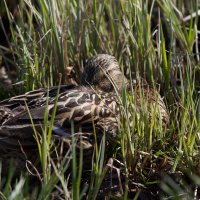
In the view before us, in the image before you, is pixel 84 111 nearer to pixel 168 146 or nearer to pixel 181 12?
pixel 168 146

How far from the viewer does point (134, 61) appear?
15.5 ft

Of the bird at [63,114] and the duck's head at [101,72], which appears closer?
the bird at [63,114]

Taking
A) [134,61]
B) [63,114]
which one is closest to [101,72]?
[134,61]

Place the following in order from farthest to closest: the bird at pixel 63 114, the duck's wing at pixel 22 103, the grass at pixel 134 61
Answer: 1. the duck's wing at pixel 22 103
2. the bird at pixel 63 114
3. the grass at pixel 134 61

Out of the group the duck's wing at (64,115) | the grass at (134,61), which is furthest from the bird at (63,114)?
the grass at (134,61)

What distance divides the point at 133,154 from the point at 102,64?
958 mm

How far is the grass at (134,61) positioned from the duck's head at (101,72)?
0.11 metres

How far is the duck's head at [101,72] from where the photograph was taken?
185 inches

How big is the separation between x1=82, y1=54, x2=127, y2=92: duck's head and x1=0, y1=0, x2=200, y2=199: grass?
0.11m

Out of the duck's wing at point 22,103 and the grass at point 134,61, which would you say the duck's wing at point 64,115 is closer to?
the duck's wing at point 22,103

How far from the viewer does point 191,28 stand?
185 inches

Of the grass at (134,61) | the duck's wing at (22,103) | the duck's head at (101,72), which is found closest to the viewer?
the grass at (134,61)

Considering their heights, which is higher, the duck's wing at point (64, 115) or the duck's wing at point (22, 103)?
the duck's wing at point (22, 103)

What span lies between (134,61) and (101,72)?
25 centimetres
